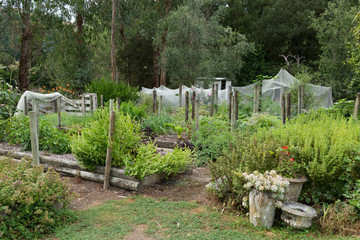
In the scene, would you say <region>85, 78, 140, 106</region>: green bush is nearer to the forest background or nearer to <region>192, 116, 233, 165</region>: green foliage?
the forest background

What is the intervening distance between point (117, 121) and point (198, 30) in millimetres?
13655

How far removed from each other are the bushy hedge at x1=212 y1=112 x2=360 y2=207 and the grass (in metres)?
0.56

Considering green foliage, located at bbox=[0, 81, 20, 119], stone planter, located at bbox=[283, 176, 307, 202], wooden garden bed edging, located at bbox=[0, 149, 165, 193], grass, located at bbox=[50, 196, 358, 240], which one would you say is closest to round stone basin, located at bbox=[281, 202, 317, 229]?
grass, located at bbox=[50, 196, 358, 240]

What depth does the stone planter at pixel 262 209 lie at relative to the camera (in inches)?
140

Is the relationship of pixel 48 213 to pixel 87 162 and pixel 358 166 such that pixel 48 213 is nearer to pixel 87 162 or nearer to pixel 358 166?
pixel 87 162

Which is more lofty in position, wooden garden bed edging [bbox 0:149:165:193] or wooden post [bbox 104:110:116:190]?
wooden post [bbox 104:110:116:190]

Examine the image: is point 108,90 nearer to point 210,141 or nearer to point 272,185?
point 210,141

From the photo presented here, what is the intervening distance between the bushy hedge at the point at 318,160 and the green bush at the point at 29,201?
230cm

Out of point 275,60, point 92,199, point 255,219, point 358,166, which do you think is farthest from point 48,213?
point 275,60

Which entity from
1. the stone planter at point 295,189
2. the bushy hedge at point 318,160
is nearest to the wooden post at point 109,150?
the bushy hedge at point 318,160

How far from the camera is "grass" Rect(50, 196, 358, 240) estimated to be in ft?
11.2

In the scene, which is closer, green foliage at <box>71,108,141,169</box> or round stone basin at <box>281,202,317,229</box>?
round stone basin at <box>281,202,317,229</box>

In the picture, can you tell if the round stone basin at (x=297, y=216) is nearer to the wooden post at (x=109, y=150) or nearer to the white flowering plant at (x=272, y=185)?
the white flowering plant at (x=272, y=185)

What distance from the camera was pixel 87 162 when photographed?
207 inches
